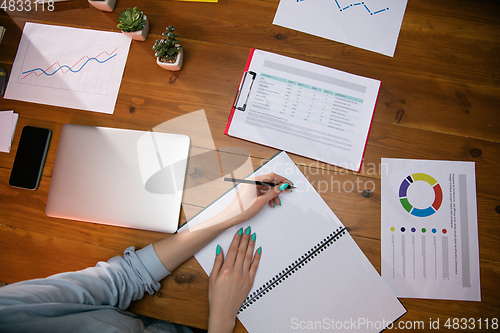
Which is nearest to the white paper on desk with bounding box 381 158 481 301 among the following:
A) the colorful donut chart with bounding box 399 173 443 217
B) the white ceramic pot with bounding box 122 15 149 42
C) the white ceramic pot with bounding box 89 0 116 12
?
the colorful donut chart with bounding box 399 173 443 217

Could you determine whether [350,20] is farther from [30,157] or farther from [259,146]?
[30,157]

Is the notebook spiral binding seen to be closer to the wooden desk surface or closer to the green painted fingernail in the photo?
the wooden desk surface

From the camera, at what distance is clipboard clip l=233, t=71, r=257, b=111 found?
0.90m

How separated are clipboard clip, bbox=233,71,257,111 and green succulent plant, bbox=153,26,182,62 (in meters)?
0.22

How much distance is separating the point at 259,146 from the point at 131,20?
57 centimetres

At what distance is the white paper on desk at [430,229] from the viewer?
32.6 inches

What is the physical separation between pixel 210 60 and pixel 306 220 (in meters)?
0.61

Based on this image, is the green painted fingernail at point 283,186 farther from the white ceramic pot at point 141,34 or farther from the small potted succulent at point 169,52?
the white ceramic pot at point 141,34

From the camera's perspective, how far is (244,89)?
2.98 ft

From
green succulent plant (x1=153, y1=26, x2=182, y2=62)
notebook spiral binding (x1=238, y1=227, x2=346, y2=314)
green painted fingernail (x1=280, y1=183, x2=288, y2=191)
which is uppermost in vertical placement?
green succulent plant (x1=153, y1=26, x2=182, y2=62)

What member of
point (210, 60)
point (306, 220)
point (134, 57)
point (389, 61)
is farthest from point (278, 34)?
point (306, 220)

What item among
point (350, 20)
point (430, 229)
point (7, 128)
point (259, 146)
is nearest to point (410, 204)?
point (430, 229)

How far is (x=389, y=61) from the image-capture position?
917mm

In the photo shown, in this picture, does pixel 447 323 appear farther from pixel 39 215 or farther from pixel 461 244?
pixel 39 215
